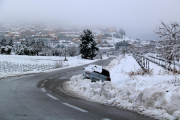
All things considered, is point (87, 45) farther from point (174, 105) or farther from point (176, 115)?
point (176, 115)

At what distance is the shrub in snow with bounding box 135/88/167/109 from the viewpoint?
6.18m

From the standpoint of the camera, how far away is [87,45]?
2894 inches

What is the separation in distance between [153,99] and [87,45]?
67493 millimetres

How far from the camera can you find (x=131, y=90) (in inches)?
309

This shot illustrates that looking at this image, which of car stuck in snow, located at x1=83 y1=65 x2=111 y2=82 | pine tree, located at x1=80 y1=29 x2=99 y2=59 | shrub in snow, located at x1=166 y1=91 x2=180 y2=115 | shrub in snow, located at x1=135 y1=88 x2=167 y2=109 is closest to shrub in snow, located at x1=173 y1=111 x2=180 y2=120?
shrub in snow, located at x1=166 y1=91 x2=180 y2=115

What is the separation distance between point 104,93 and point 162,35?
10.8 meters

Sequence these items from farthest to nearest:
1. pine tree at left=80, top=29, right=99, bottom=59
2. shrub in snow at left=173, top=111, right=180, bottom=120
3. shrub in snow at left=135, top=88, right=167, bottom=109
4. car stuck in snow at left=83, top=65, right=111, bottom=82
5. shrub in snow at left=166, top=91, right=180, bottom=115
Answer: pine tree at left=80, top=29, right=99, bottom=59 < car stuck in snow at left=83, top=65, right=111, bottom=82 < shrub in snow at left=135, top=88, right=167, bottom=109 < shrub in snow at left=166, top=91, right=180, bottom=115 < shrub in snow at left=173, top=111, right=180, bottom=120

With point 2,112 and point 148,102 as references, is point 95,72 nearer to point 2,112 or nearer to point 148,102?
point 148,102

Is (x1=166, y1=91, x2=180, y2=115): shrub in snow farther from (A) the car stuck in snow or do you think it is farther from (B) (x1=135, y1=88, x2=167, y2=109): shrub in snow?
(A) the car stuck in snow

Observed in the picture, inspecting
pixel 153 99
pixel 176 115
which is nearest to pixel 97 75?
pixel 153 99

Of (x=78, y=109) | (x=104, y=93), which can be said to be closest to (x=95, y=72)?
(x=104, y=93)

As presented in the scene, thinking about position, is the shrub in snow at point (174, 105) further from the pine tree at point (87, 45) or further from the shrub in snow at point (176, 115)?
the pine tree at point (87, 45)

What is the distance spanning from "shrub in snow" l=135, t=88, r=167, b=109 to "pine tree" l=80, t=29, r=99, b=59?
66.3 meters

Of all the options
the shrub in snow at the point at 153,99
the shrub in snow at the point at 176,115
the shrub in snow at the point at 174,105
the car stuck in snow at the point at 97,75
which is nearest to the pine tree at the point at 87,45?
the car stuck in snow at the point at 97,75
